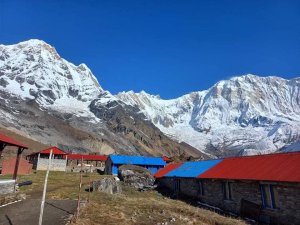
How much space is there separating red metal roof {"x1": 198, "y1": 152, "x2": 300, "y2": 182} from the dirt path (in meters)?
14.0

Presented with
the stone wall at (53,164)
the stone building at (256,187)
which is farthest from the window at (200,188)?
the stone wall at (53,164)

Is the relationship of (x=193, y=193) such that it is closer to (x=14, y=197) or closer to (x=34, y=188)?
(x=34, y=188)

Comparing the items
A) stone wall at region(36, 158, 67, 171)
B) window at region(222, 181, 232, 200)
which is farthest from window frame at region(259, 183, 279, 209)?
stone wall at region(36, 158, 67, 171)

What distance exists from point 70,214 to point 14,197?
6.83 metres

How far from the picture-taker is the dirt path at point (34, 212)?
1850 cm

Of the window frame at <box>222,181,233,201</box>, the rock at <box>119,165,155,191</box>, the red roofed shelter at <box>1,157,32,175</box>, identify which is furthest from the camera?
the red roofed shelter at <box>1,157,32,175</box>

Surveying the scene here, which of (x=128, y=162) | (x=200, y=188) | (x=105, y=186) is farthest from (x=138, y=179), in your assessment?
(x=128, y=162)

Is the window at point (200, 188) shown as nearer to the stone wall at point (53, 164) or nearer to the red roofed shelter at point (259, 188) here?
the red roofed shelter at point (259, 188)

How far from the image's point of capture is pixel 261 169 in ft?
90.3

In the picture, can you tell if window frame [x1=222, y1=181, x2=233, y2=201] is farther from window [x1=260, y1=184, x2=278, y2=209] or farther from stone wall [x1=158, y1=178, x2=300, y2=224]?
window [x1=260, y1=184, x2=278, y2=209]

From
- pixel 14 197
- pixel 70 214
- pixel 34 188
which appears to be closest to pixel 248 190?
pixel 70 214

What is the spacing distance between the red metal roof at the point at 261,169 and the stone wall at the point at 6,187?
17.7 m

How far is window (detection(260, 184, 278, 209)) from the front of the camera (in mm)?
23750

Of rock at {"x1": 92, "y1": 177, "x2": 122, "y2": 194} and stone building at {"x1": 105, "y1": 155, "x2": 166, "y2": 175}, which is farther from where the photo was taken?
stone building at {"x1": 105, "y1": 155, "x2": 166, "y2": 175}
